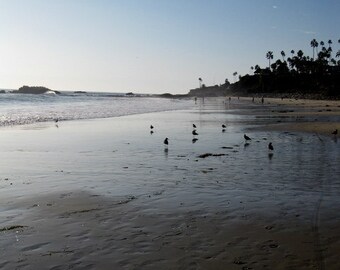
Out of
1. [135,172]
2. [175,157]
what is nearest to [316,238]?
[135,172]

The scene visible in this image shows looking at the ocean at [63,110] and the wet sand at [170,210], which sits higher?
the ocean at [63,110]

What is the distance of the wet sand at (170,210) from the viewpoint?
657 centimetres

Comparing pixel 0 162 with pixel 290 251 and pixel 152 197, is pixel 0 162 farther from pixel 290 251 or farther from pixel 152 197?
pixel 290 251

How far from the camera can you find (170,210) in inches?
366

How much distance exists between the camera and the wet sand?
259 inches

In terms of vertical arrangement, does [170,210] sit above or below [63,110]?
below

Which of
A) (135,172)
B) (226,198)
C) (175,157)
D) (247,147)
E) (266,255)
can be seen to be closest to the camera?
(266,255)

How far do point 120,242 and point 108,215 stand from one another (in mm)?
1807

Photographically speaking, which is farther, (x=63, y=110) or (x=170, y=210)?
(x=63, y=110)

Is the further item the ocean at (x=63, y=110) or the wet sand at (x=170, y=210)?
the ocean at (x=63, y=110)

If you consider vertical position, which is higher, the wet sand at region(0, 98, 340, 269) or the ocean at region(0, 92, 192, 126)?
the ocean at region(0, 92, 192, 126)

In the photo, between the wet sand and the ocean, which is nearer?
the wet sand

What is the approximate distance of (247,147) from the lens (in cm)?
Answer: 2020

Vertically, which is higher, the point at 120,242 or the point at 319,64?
the point at 319,64
